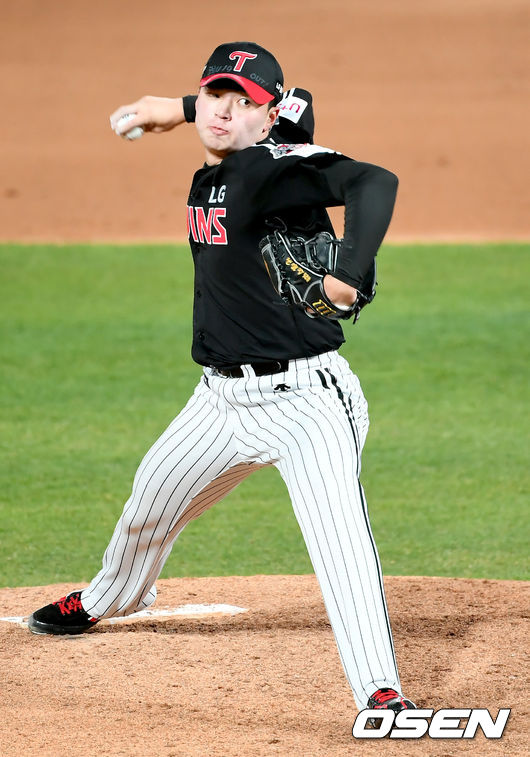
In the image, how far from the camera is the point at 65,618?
13.3 ft

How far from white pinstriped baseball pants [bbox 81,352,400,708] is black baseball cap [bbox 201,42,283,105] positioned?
2.53ft

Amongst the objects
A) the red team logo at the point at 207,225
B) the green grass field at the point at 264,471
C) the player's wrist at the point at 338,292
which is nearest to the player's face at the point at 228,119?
the red team logo at the point at 207,225

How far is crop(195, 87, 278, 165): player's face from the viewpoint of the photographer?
3441 millimetres

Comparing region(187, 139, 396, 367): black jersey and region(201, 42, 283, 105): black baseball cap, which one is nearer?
region(187, 139, 396, 367): black jersey

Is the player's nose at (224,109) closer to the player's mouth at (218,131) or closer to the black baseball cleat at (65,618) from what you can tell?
the player's mouth at (218,131)

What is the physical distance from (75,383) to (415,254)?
6.29 meters

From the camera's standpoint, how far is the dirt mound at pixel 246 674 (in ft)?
10.4

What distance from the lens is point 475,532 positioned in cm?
569

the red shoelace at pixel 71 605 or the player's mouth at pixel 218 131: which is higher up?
the player's mouth at pixel 218 131

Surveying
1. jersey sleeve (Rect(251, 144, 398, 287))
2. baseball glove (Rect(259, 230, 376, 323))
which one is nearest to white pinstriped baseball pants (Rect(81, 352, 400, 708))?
baseball glove (Rect(259, 230, 376, 323))

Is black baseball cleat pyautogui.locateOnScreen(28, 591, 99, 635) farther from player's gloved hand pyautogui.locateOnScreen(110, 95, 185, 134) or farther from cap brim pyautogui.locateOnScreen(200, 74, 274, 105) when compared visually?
cap brim pyautogui.locateOnScreen(200, 74, 274, 105)

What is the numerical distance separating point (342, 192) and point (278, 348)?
1.70 feet

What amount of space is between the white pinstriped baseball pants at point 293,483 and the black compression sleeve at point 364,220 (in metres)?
0.48

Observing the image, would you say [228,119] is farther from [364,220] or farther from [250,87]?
[364,220]
